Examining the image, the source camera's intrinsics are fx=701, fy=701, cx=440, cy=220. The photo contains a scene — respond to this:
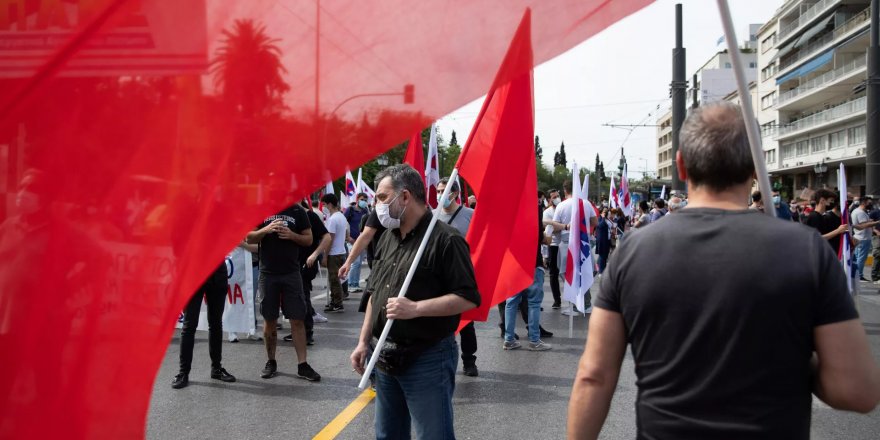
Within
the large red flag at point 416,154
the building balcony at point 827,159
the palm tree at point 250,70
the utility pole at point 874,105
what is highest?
the building balcony at point 827,159

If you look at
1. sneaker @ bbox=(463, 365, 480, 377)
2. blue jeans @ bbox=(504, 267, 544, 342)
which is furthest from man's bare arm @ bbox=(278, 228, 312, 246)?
blue jeans @ bbox=(504, 267, 544, 342)

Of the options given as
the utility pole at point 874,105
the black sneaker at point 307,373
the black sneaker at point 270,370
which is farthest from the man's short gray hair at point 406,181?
the utility pole at point 874,105

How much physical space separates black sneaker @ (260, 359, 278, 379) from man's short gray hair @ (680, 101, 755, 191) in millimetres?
→ 5851

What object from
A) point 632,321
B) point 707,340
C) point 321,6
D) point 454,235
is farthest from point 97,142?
point 454,235

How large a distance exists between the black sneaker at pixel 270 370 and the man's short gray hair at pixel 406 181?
3864 millimetres

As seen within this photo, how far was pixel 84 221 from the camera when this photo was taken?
1895 mm

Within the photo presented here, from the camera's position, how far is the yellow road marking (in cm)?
517

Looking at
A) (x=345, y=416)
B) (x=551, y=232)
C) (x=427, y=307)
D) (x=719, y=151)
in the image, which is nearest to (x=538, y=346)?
(x=551, y=232)

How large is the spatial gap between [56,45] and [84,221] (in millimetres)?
472

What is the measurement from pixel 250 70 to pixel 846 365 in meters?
1.76

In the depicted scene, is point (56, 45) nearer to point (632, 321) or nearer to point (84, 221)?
point (84, 221)

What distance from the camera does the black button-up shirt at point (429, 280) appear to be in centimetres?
343

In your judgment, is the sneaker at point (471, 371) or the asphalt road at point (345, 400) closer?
the asphalt road at point (345, 400)

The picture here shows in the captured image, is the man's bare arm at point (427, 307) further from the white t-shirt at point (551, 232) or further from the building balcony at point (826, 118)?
→ the building balcony at point (826, 118)
